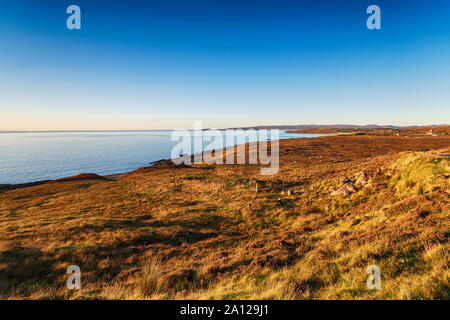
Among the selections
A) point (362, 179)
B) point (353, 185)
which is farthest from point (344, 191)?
point (362, 179)

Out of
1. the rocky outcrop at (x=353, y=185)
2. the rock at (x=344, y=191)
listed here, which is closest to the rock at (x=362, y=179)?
the rocky outcrop at (x=353, y=185)

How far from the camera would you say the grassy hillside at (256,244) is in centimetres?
491

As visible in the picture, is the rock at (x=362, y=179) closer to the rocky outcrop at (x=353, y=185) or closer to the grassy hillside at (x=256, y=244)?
the rocky outcrop at (x=353, y=185)

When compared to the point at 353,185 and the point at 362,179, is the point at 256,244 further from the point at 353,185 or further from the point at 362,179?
the point at 362,179

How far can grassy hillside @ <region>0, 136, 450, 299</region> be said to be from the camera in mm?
4906

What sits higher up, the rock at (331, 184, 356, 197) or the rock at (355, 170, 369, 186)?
the rock at (355, 170, 369, 186)

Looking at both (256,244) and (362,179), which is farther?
(362,179)

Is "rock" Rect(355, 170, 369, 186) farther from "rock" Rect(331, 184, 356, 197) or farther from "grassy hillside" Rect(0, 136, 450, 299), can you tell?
"rock" Rect(331, 184, 356, 197)

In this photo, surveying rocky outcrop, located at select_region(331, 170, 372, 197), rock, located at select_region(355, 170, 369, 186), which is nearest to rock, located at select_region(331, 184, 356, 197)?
rocky outcrop, located at select_region(331, 170, 372, 197)

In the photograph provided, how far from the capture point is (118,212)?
16.9m

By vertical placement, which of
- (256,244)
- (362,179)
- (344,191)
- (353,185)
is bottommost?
(256,244)

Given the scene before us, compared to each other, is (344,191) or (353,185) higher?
(353,185)

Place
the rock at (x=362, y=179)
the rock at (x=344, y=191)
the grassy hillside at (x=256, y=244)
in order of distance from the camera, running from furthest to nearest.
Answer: the rock at (x=362, y=179) < the rock at (x=344, y=191) < the grassy hillside at (x=256, y=244)

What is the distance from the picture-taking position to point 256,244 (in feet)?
29.9
